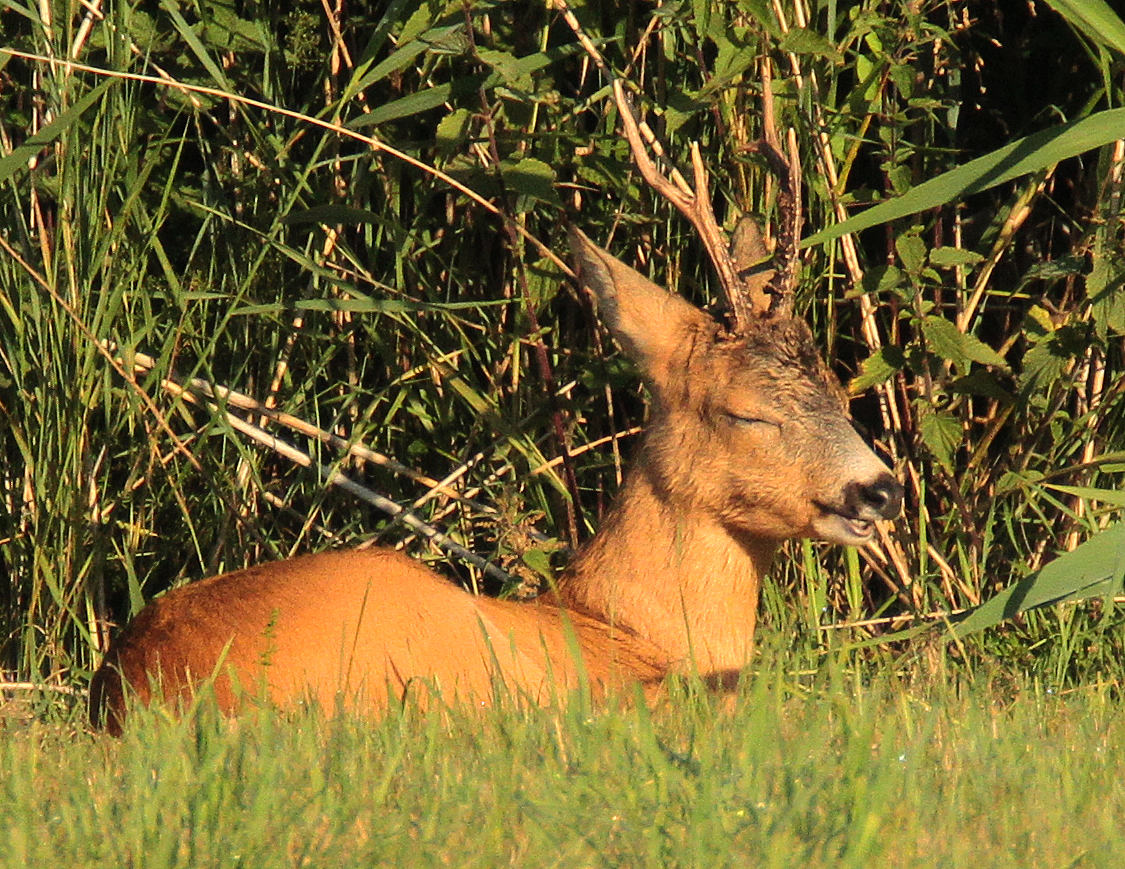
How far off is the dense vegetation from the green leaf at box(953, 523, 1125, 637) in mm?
697

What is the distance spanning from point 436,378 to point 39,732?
2222 millimetres

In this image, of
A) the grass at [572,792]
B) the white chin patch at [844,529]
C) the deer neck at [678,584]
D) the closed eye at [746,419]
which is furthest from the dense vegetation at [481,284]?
the grass at [572,792]

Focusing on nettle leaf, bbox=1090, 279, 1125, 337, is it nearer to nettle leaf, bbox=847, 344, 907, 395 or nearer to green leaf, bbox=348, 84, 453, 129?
nettle leaf, bbox=847, 344, 907, 395

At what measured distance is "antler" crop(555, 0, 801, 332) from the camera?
4.39m

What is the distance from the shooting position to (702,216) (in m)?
4.54

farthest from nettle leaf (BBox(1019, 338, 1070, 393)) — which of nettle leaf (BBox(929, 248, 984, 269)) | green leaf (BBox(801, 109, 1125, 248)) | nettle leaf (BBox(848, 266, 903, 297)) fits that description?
green leaf (BBox(801, 109, 1125, 248))

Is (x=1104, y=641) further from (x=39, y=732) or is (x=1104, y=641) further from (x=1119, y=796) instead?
(x=39, y=732)

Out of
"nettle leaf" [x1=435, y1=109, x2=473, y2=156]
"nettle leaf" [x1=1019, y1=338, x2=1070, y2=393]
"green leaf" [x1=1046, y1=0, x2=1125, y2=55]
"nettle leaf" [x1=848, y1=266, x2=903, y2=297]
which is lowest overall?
"nettle leaf" [x1=1019, y1=338, x2=1070, y2=393]

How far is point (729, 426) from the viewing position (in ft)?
14.7

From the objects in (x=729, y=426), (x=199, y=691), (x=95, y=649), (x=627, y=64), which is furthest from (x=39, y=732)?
(x=627, y=64)

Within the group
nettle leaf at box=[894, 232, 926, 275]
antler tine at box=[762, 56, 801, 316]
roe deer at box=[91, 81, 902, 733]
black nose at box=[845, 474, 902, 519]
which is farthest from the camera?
nettle leaf at box=[894, 232, 926, 275]

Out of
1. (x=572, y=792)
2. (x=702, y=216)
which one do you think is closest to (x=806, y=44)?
(x=702, y=216)

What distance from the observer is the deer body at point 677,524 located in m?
3.79

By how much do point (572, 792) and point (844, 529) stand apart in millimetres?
1909
